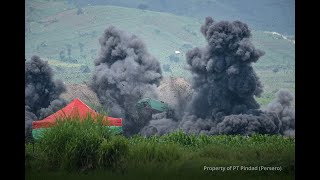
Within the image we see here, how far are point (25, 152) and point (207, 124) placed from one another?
14.3 ft

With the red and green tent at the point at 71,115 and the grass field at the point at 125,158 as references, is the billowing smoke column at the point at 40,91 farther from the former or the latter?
the grass field at the point at 125,158

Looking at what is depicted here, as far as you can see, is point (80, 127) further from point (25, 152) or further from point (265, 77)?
point (265, 77)

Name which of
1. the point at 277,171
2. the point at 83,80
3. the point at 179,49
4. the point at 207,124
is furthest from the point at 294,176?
the point at 83,80

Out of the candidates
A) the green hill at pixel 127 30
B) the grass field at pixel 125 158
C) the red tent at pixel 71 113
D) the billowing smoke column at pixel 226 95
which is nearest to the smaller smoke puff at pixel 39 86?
the green hill at pixel 127 30

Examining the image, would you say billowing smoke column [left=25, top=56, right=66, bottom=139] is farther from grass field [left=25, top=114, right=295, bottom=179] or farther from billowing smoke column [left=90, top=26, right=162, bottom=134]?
billowing smoke column [left=90, top=26, right=162, bottom=134]

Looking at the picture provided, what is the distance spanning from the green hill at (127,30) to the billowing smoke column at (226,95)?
35 centimetres

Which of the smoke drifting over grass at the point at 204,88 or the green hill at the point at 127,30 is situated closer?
the green hill at the point at 127,30

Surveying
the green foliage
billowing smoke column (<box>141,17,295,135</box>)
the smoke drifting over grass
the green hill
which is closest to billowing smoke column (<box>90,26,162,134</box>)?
the smoke drifting over grass

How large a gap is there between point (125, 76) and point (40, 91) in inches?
94.3

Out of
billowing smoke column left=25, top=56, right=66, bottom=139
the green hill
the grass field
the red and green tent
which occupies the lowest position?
the grass field

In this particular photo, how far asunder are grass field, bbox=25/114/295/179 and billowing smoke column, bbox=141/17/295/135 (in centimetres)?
102

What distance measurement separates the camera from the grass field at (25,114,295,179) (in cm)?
1502

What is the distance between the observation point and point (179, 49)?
1639 centimetres

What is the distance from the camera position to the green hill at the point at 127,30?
53.6 feet
